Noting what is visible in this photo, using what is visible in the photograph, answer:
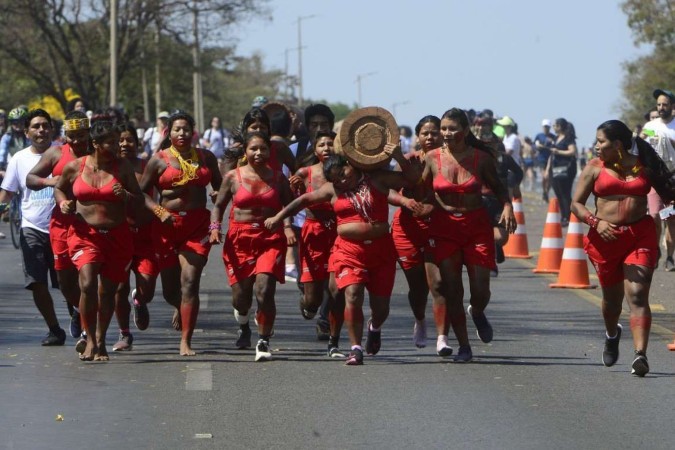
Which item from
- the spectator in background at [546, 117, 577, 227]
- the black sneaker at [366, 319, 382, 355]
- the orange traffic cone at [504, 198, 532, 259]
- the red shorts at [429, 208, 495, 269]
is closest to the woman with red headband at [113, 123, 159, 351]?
the black sneaker at [366, 319, 382, 355]

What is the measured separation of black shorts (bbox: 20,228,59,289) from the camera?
515 inches

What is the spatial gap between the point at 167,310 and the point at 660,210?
5526 millimetres

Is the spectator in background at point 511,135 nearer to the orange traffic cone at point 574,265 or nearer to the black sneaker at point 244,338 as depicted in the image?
the orange traffic cone at point 574,265

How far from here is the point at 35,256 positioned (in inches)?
516

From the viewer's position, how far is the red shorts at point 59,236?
12453 millimetres

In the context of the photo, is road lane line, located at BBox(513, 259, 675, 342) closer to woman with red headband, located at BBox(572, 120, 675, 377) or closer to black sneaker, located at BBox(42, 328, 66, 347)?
woman with red headband, located at BBox(572, 120, 675, 377)

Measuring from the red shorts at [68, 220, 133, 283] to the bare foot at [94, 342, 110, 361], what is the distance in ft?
1.52

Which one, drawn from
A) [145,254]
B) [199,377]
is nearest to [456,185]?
[199,377]

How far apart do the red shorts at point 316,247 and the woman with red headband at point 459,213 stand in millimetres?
927

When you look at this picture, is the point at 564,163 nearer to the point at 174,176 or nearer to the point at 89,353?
the point at 174,176

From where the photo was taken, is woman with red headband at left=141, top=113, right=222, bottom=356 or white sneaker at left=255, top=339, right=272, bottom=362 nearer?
white sneaker at left=255, top=339, right=272, bottom=362

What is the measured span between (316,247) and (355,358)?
1204mm

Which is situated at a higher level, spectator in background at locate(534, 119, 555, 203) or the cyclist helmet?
the cyclist helmet

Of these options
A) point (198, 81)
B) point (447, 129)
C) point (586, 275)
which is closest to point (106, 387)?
point (447, 129)
